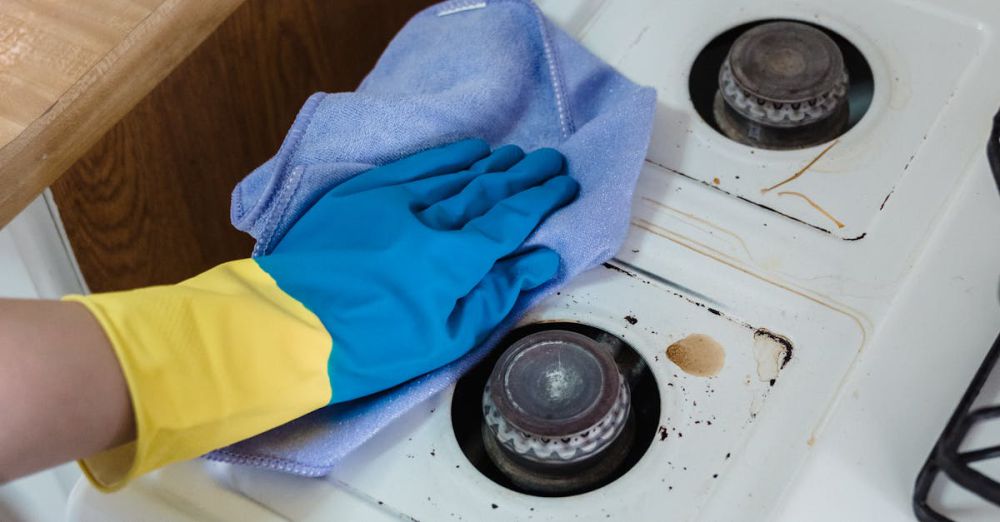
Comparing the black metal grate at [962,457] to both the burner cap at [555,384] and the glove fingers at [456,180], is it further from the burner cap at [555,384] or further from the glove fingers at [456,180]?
the glove fingers at [456,180]

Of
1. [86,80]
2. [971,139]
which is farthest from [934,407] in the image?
[86,80]

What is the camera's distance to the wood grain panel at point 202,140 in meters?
0.76

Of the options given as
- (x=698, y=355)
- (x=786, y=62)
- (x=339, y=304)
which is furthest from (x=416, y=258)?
(x=786, y=62)

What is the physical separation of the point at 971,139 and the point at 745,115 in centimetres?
13

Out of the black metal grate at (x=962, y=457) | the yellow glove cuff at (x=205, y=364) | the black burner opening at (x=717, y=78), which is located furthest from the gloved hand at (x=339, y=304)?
the black metal grate at (x=962, y=457)

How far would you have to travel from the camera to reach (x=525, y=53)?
2.18ft

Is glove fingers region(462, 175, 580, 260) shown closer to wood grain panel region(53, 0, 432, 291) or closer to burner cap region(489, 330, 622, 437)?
burner cap region(489, 330, 622, 437)

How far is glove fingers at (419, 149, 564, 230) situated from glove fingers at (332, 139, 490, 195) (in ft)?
0.06

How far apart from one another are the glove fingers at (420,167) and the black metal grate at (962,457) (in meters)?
0.28

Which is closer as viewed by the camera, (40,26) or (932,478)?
(932,478)

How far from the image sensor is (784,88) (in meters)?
0.63

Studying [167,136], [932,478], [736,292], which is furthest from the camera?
[167,136]

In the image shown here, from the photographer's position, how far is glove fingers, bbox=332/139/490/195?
60 cm

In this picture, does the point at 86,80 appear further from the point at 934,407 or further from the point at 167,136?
the point at 934,407
